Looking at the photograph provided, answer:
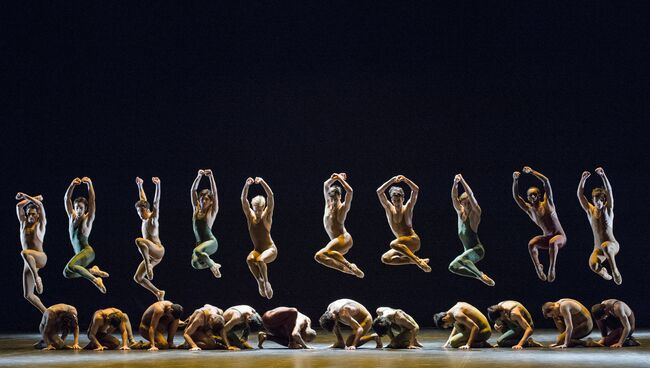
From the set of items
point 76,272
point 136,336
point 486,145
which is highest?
point 486,145

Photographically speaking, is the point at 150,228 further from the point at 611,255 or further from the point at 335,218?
the point at 611,255

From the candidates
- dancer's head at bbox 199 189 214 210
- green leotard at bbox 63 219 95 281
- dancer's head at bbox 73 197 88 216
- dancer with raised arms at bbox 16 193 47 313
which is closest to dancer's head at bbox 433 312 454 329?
dancer's head at bbox 199 189 214 210

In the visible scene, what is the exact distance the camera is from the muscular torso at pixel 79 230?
9859 millimetres

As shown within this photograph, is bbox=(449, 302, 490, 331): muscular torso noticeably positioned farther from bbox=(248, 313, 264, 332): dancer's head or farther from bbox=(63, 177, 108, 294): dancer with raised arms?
bbox=(63, 177, 108, 294): dancer with raised arms

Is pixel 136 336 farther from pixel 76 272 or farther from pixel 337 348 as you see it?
pixel 337 348

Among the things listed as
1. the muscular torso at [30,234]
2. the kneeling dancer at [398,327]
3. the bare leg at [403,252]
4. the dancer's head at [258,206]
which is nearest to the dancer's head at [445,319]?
the kneeling dancer at [398,327]

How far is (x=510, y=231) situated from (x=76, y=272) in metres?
5.76

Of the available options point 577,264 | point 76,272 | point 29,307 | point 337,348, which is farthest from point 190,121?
point 577,264

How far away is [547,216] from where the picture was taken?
31.9 ft

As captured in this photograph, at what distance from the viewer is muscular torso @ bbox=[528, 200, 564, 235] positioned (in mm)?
9703

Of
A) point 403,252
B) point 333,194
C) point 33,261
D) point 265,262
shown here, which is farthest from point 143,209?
point 403,252

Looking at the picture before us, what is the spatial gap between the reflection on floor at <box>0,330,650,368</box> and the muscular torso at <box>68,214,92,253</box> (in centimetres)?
174

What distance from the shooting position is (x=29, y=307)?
11.7m

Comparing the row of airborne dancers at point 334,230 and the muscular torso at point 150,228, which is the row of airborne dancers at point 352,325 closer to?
the row of airborne dancers at point 334,230
